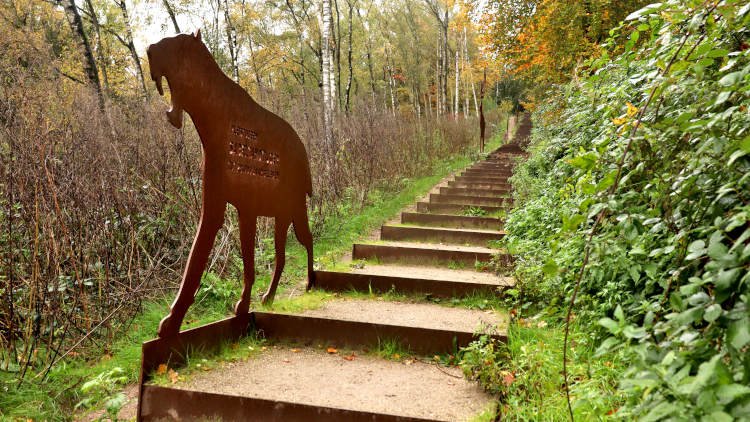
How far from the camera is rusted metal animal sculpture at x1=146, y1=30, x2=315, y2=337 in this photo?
8.33ft

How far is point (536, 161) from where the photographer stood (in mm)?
7703

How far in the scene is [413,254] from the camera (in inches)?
194

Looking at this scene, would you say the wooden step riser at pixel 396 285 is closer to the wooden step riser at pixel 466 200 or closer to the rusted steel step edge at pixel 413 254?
the rusted steel step edge at pixel 413 254

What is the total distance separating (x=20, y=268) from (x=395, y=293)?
2748 millimetres

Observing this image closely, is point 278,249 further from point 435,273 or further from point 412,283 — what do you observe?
point 435,273

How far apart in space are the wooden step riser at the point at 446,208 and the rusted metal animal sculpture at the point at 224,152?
392 centimetres

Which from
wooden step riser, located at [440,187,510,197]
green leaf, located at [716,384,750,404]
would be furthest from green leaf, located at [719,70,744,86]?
wooden step riser, located at [440,187,510,197]

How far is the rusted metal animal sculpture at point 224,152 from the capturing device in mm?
2539

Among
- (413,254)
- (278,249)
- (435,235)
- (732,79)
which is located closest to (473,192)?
(435,235)

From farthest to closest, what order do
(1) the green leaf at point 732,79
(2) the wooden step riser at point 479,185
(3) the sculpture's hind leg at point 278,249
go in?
Result: (2) the wooden step riser at point 479,185 → (3) the sculpture's hind leg at point 278,249 → (1) the green leaf at point 732,79

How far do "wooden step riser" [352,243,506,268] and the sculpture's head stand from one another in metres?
2.79

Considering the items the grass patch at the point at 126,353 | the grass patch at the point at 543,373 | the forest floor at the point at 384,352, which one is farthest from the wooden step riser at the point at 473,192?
the grass patch at the point at 543,373

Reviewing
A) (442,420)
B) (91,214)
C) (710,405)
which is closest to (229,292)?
(91,214)

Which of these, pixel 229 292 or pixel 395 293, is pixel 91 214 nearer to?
pixel 229 292
